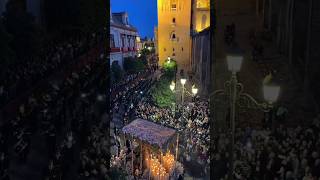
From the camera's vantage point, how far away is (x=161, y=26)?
665cm

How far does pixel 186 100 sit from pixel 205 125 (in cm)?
45

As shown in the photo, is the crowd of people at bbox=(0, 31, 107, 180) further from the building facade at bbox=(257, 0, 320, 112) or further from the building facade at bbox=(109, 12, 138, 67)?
the building facade at bbox=(257, 0, 320, 112)

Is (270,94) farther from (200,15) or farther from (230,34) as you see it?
(200,15)

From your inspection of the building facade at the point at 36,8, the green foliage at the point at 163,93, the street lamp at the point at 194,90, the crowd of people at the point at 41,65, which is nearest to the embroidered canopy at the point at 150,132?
the green foliage at the point at 163,93

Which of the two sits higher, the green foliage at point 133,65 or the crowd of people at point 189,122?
the green foliage at point 133,65

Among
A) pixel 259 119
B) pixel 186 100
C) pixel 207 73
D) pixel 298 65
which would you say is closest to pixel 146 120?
pixel 186 100

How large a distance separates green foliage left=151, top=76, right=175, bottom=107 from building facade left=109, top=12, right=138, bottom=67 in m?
0.55

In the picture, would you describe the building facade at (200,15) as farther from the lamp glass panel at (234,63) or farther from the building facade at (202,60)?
the lamp glass panel at (234,63)

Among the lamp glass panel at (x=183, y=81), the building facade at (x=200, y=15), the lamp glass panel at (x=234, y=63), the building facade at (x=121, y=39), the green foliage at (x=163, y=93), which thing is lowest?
the green foliage at (x=163, y=93)

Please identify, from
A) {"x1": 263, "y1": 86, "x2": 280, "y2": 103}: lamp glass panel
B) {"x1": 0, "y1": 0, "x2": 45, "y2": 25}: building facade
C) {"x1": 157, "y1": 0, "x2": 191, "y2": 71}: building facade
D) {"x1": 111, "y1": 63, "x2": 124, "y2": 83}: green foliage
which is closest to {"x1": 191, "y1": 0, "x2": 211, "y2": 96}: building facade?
{"x1": 157, "y1": 0, "x2": 191, "y2": 71}: building facade

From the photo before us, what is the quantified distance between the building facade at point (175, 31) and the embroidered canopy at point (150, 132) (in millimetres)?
766

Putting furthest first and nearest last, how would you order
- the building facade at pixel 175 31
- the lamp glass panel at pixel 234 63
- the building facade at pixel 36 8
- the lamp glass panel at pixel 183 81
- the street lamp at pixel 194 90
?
the building facade at pixel 175 31 → the lamp glass panel at pixel 183 81 → the building facade at pixel 36 8 → the street lamp at pixel 194 90 → the lamp glass panel at pixel 234 63

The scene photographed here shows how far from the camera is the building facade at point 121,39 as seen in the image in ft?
21.0

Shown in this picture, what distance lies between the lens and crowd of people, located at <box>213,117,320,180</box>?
200 inches
